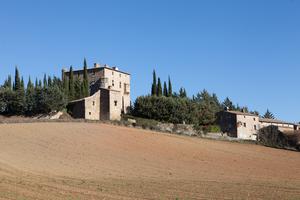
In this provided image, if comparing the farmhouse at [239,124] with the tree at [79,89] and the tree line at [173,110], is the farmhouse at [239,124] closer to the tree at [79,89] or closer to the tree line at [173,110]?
the tree line at [173,110]

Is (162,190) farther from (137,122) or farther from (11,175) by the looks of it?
(137,122)

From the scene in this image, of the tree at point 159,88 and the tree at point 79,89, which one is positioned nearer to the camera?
the tree at point 79,89

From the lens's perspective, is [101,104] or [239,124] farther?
[239,124]

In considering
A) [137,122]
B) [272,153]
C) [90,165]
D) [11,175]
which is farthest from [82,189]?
[137,122]

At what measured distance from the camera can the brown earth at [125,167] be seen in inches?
945

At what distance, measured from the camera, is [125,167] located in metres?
36.9

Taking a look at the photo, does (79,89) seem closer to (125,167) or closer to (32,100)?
(32,100)

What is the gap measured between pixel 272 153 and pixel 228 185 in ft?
105

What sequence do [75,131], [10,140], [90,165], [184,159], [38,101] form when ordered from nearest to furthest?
[90,165] → [184,159] → [10,140] → [75,131] → [38,101]

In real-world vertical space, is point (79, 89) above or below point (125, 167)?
above

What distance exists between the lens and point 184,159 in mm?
44031

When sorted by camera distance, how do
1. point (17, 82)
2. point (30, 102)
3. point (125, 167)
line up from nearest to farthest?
1. point (125, 167)
2. point (30, 102)
3. point (17, 82)

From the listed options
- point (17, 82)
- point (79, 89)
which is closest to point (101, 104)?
point (79, 89)

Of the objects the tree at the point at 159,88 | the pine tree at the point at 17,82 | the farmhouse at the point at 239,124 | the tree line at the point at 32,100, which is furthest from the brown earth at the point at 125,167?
the farmhouse at the point at 239,124
